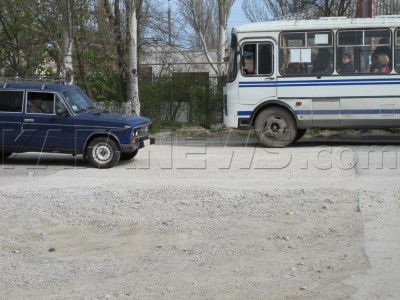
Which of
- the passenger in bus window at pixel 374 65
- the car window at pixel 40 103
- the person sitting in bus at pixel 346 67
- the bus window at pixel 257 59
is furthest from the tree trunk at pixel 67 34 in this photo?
the passenger in bus window at pixel 374 65

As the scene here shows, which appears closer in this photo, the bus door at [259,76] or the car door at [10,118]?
the car door at [10,118]

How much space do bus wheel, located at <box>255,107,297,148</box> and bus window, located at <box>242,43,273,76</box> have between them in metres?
1.01

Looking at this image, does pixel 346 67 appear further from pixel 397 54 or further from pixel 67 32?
pixel 67 32

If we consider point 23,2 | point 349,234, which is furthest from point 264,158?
point 23,2

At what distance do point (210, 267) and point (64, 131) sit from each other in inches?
288

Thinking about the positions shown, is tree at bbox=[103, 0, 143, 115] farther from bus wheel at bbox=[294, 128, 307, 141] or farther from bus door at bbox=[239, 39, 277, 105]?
bus wheel at bbox=[294, 128, 307, 141]

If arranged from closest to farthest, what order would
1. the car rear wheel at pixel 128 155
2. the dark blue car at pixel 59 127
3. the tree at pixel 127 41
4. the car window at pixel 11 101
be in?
the dark blue car at pixel 59 127 < the car window at pixel 11 101 < the car rear wheel at pixel 128 155 < the tree at pixel 127 41

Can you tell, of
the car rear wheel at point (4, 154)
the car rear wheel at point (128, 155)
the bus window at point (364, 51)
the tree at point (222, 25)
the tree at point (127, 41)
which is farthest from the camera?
the tree at point (222, 25)

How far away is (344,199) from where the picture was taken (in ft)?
33.0

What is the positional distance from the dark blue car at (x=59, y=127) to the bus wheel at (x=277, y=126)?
13.0ft

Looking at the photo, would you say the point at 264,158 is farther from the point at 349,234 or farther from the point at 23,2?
the point at 23,2

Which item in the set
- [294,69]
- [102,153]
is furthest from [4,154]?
[294,69]

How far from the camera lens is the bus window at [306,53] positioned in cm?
1672

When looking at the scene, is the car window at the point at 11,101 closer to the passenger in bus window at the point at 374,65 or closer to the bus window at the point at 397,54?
the passenger in bus window at the point at 374,65
